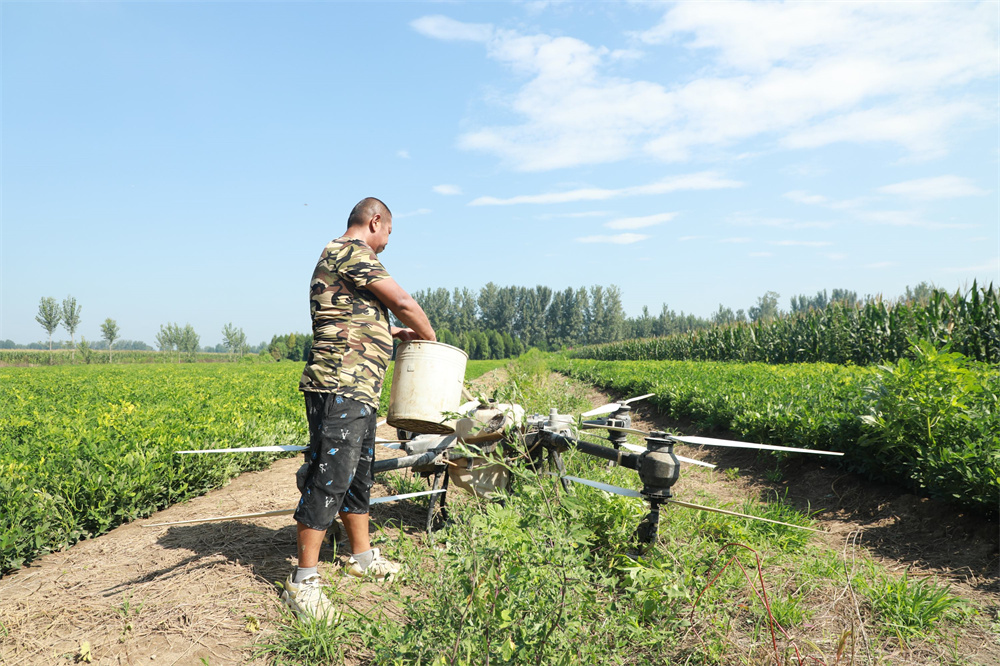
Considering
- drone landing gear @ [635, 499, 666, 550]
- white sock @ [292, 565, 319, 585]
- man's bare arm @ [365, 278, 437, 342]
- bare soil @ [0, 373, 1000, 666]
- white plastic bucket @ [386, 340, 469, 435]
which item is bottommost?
bare soil @ [0, 373, 1000, 666]

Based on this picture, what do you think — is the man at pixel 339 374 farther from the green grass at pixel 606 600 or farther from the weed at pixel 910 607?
the weed at pixel 910 607

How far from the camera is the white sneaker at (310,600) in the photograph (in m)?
2.46

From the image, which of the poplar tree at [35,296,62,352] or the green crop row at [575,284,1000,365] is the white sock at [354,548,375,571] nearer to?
the green crop row at [575,284,1000,365]

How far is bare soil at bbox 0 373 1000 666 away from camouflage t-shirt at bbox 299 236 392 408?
789 mm

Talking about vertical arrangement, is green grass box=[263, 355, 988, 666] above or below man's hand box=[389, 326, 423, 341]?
below

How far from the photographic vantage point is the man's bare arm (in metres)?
2.76

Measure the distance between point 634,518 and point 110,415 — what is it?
6139mm

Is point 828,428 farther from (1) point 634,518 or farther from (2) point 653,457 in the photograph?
(2) point 653,457

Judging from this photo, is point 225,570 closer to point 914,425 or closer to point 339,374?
point 339,374

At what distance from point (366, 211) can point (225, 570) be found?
7.49 feet

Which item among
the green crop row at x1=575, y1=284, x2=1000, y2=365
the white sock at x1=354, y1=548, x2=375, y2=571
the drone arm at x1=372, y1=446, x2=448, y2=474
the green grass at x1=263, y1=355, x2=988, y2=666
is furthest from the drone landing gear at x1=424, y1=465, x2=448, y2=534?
the green crop row at x1=575, y1=284, x2=1000, y2=365

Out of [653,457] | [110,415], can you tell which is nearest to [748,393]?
[653,457]

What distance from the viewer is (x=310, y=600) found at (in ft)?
8.41

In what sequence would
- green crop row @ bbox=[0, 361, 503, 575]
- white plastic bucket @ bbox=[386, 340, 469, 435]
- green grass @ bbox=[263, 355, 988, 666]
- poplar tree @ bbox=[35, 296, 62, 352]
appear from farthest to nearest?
1. poplar tree @ bbox=[35, 296, 62, 352]
2. green crop row @ bbox=[0, 361, 503, 575]
3. white plastic bucket @ bbox=[386, 340, 469, 435]
4. green grass @ bbox=[263, 355, 988, 666]
